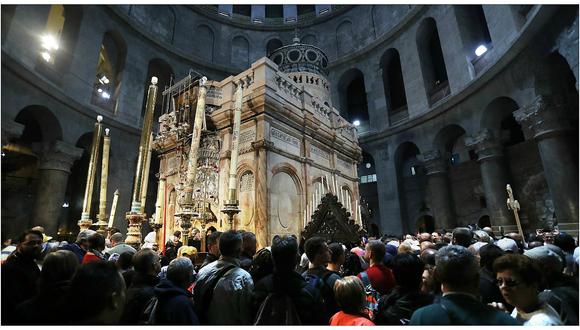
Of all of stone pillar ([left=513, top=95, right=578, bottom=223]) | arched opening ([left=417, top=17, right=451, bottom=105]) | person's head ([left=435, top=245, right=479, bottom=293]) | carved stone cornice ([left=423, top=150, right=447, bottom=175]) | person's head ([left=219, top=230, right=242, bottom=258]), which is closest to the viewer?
person's head ([left=435, top=245, right=479, bottom=293])

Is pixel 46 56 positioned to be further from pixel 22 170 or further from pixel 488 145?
pixel 488 145

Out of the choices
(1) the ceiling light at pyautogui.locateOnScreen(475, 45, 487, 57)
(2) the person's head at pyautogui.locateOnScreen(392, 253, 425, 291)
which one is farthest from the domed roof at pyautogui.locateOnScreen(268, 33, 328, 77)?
(2) the person's head at pyautogui.locateOnScreen(392, 253, 425, 291)

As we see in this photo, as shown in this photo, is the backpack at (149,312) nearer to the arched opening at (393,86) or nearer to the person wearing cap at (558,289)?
the person wearing cap at (558,289)

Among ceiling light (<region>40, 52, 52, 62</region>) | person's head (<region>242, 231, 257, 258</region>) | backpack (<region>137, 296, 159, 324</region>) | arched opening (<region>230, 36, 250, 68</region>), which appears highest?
arched opening (<region>230, 36, 250, 68</region>)

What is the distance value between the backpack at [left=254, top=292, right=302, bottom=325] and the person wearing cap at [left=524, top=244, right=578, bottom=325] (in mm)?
1701

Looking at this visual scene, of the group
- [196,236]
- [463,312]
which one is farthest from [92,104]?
[463,312]

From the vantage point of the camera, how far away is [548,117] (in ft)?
33.9

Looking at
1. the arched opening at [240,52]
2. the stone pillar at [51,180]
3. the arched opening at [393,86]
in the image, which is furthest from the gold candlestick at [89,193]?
the arched opening at [240,52]

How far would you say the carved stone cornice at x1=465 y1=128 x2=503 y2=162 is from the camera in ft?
45.2

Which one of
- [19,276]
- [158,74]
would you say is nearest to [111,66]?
[158,74]

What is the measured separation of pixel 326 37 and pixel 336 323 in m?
26.2

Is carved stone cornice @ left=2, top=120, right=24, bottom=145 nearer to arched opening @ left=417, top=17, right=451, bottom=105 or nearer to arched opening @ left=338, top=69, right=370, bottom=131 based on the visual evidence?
arched opening @ left=338, top=69, right=370, bottom=131

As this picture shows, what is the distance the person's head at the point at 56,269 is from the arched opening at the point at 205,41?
2339cm

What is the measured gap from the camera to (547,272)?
2459 millimetres
